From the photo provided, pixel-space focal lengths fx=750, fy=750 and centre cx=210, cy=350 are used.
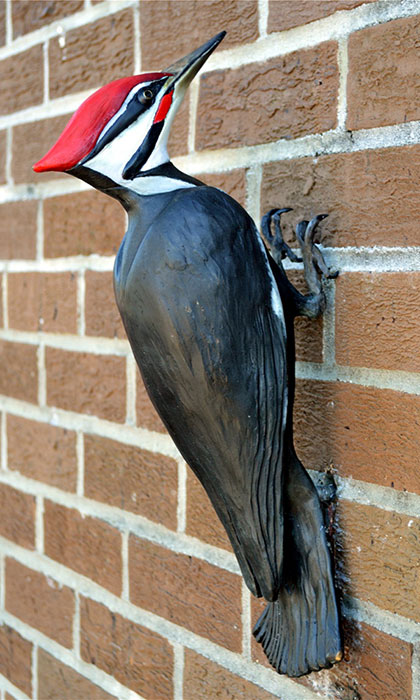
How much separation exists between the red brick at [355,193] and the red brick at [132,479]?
0.97 ft

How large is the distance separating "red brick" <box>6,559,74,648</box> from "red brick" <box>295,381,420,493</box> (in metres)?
0.46

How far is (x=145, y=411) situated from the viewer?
81cm

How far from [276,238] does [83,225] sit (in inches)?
13.2

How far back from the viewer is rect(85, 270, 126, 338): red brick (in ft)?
2.75

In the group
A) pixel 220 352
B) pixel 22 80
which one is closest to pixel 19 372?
pixel 22 80

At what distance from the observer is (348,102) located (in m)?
0.59

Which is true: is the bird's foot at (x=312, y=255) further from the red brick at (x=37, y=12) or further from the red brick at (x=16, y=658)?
the red brick at (x=16, y=658)

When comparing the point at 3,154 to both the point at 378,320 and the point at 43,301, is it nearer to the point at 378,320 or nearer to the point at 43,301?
the point at 43,301

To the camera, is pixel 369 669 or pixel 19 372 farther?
pixel 19 372

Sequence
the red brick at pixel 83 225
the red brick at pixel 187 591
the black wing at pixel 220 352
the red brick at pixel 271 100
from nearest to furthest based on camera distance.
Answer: the black wing at pixel 220 352 < the red brick at pixel 271 100 < the red brick at pixel 187 591 < the red brick at pixel 83 225

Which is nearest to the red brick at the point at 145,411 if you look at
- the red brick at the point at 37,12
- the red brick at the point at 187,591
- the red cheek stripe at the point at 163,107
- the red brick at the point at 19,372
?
the red brick at the point at 187,591

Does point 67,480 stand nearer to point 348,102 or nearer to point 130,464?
point 130,464

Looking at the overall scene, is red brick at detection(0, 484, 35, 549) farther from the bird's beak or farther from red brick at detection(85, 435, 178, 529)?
the bird's beak

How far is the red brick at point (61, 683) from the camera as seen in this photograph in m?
0.90
